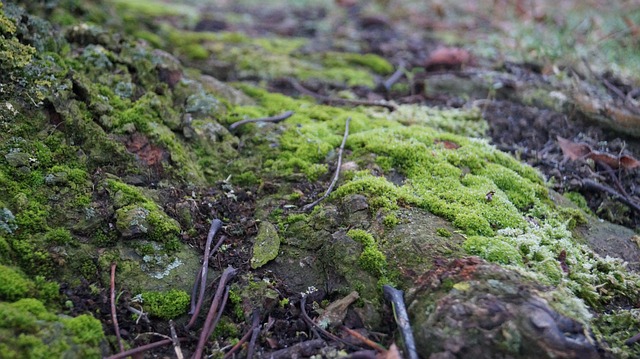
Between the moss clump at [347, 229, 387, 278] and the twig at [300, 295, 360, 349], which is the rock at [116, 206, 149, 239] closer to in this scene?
the twig at [300, 295, 360, 349]

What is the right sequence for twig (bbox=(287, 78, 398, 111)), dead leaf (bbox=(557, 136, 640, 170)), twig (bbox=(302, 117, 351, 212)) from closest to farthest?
twig (bbox=(302, 117, 351, 212))
dead leaf (bbox=(557, 136, 640, 170))
twig (bbox=(287, 78, 398, 111))

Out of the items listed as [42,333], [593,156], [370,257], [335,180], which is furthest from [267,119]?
[593,156]

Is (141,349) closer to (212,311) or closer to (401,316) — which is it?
(212,311)

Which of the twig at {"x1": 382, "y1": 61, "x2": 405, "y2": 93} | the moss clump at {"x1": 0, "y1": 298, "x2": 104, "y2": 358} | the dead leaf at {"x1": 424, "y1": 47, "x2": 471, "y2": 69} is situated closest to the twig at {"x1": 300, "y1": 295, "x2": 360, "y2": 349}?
the moss clump at {"x1": 0, "y1": 298, "x2": 104, "y2": 358}

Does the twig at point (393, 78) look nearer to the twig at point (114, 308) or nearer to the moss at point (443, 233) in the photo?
the moss at point (443, 233)

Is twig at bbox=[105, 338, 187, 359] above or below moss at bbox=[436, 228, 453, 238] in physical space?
below

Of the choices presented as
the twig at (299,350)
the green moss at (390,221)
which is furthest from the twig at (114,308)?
the green moss at (390,221)
